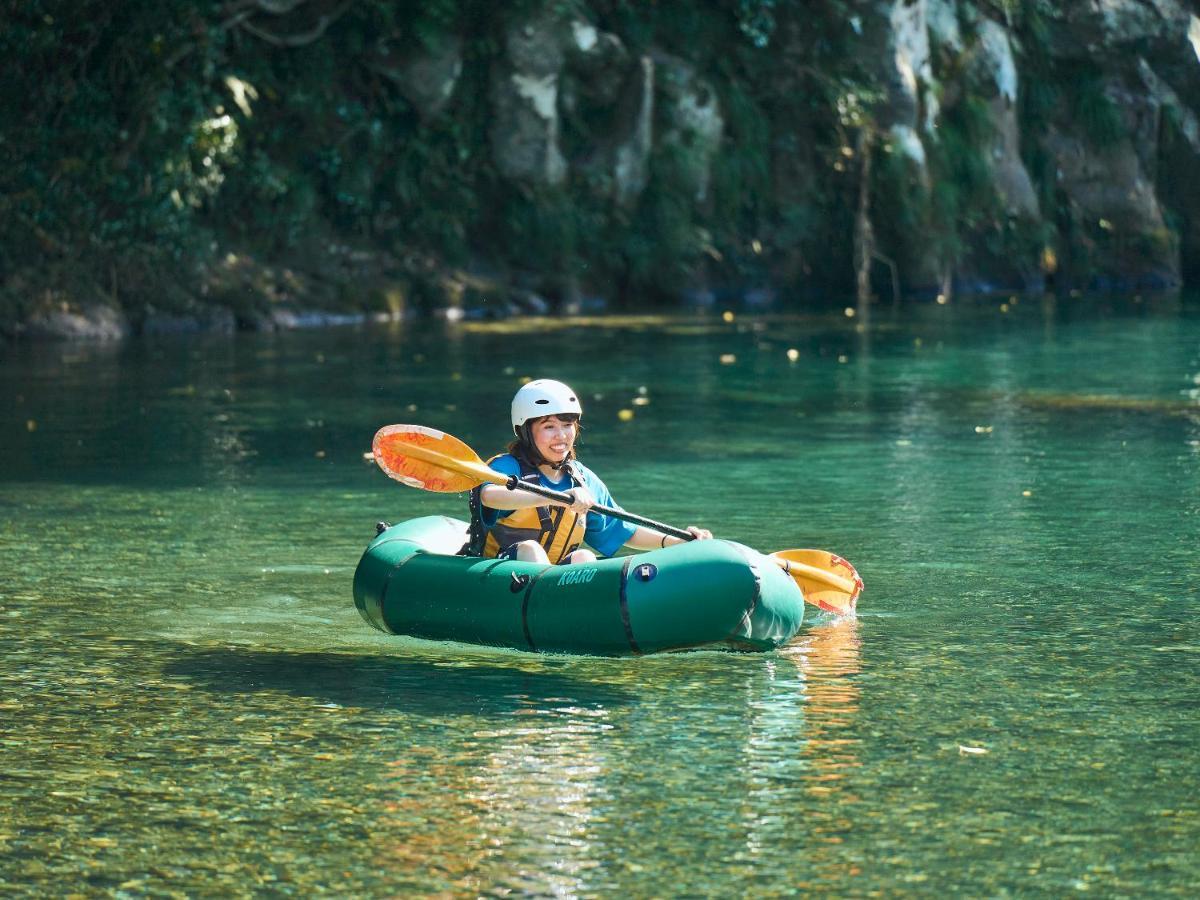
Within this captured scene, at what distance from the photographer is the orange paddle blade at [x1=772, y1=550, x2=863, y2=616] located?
775 cm

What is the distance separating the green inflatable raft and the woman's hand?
380 millimetres

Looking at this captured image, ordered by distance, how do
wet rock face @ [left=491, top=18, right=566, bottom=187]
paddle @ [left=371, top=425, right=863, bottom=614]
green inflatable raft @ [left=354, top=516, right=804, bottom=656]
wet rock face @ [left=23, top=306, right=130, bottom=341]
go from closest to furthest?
green inflatable raft @ [left=354, top=516, right=804, bottom=656] < paddle @ [left=371, top=425, right=863, bottom=614] < wet rock face @ [left=23, top=306, right=130, bottom=341] < wet rock face @ [left=491, top=18, right=566, bottom=187]

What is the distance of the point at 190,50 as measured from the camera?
2417cm

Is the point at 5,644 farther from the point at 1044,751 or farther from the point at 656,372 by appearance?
the point at 656,372

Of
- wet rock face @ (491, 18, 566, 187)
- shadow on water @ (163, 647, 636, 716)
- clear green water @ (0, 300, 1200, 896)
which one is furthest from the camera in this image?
wet rock face @ (491, 18, 566, 187)

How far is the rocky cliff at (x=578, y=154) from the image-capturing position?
80.0 feet

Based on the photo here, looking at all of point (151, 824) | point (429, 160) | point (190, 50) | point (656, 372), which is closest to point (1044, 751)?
point (151, 824)

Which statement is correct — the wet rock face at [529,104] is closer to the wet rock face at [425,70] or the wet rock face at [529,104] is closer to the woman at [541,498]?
the wet rock face at [425,70]

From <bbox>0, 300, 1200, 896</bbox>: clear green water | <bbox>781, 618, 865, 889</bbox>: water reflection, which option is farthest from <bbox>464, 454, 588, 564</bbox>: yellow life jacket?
<bbox>781, 618, 865, 889</bbox>: water reflection

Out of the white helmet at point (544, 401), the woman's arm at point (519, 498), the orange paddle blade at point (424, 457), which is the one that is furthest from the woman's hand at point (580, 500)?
the orange paddle blade at point (424, 457)

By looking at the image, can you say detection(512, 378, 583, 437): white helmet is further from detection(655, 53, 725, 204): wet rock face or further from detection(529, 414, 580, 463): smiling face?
detection(655, 53, 725, 204): wet rock face

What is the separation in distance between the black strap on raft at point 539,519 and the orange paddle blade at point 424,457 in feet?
0.69

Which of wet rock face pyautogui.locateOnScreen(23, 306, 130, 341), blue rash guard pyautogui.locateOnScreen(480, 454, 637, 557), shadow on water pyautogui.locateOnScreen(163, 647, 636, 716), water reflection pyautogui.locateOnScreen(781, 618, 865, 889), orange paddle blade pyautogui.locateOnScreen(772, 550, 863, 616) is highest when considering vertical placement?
wet rock face pyautogui.locateOnScreen(23, 306, 130, 341)

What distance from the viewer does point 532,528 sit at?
777cm
